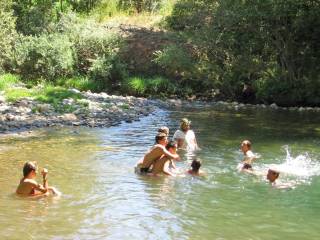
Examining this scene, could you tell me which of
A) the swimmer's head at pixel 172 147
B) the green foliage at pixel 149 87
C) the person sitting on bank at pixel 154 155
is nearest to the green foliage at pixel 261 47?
the green foliage at pixel 149 87

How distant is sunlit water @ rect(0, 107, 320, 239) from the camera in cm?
932

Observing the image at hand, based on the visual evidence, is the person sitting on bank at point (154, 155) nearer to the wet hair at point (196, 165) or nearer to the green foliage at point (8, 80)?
the wet hair at point (196, 165)

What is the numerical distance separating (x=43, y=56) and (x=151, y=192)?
67.5 ft

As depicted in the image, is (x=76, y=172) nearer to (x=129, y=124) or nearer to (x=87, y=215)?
(x=87, y=215)

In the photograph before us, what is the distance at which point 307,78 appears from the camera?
1118 inches

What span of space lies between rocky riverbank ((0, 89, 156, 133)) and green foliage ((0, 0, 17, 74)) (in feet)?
22.8

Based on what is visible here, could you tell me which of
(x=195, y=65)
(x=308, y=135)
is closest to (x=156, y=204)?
(x=308, y=135)

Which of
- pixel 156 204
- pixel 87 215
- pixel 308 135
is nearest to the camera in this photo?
pixel 87 215

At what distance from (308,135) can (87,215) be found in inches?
462

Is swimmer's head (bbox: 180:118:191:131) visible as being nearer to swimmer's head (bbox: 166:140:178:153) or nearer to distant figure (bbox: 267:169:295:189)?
swimmer's head (bbox: 166:140:178:153)

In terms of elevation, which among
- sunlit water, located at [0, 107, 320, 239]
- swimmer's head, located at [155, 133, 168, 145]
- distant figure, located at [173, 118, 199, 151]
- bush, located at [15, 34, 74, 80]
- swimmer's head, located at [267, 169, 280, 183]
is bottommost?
sunlit water, located at [0, 107, 320, 239]

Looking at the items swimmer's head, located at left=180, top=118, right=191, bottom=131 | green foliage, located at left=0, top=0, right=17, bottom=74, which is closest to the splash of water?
swimmer's head, located at left=180, top=118, right=191, bottom=131

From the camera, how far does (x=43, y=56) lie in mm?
30766

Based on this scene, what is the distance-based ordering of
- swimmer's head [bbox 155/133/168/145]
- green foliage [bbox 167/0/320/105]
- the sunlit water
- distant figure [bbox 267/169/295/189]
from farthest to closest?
1. green foliage [bbox 167/0/320/105]
2. swimmer's head [bbox 155/133/168/145]
3. distant figure [bbox 267/169/295/189]
4. the sunlit water
